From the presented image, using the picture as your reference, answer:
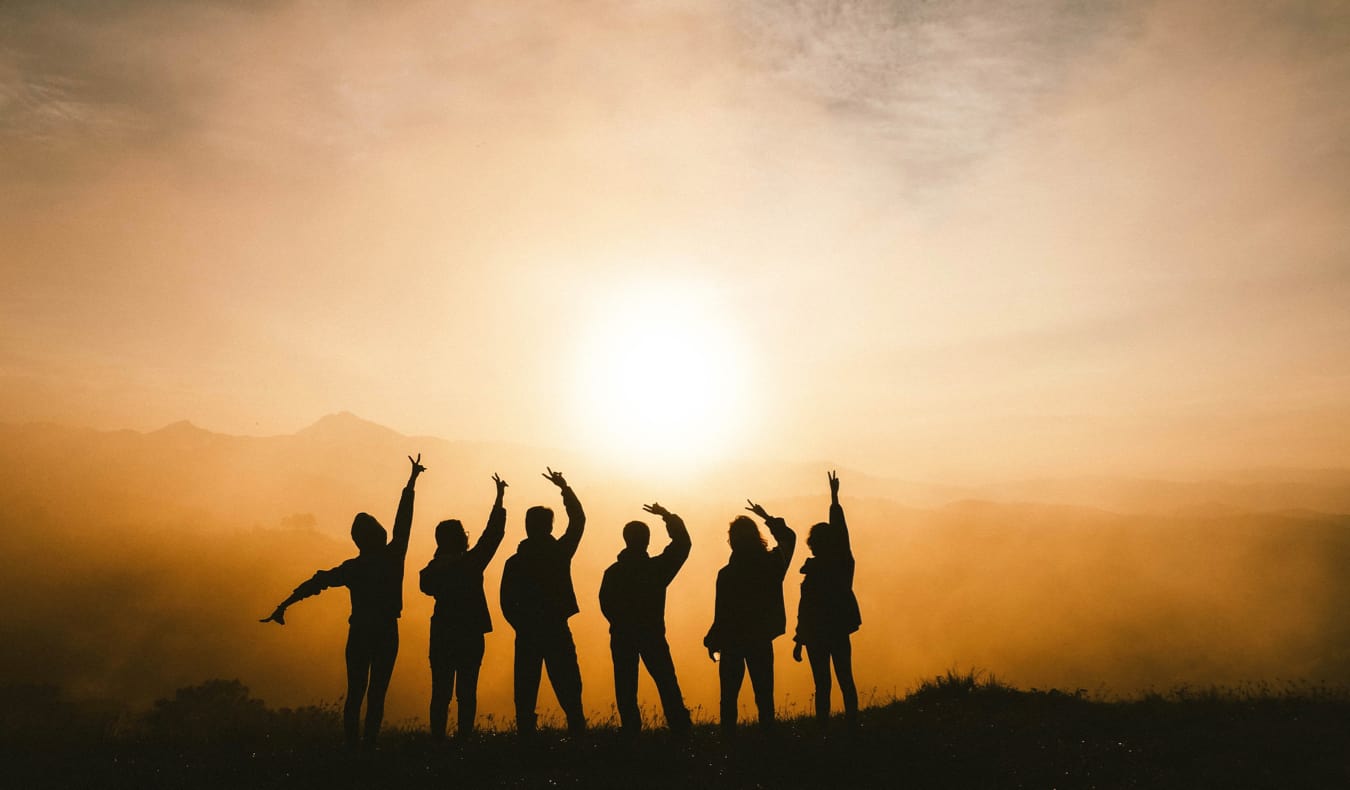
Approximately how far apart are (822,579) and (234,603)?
643 feet

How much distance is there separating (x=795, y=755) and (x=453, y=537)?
4.79 m

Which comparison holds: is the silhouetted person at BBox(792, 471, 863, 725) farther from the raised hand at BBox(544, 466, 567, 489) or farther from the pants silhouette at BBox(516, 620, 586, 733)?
the raised hand at BBox(544, 466, 567, 489)

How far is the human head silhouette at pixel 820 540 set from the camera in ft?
34.0

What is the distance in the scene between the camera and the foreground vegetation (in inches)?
291

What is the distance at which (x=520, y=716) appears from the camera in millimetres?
8945

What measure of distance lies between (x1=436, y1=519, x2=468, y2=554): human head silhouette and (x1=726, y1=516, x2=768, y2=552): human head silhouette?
3414 millimetres

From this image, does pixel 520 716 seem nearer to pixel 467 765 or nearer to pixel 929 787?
pixel 467 765

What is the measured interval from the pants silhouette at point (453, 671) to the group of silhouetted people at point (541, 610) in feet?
0.05

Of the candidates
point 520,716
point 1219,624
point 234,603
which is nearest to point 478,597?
point 520,716

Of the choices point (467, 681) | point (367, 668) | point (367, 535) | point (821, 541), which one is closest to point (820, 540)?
point (821, 541)

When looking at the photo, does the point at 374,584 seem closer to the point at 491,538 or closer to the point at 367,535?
the point at 367,535

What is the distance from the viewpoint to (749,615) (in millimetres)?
9625

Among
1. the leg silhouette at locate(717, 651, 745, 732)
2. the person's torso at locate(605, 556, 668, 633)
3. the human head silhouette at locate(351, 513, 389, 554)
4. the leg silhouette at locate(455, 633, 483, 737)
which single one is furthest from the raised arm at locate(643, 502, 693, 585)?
the human head silhouette at locate(351, 513, 389, 554)

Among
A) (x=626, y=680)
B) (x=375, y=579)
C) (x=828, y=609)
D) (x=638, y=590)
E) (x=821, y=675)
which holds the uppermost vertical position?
(x=375, y=579)
